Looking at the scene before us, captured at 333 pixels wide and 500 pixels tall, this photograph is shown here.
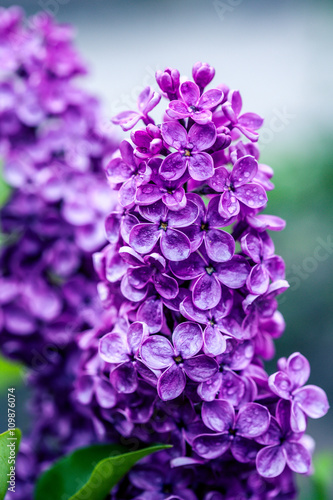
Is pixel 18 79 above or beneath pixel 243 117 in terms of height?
beneath

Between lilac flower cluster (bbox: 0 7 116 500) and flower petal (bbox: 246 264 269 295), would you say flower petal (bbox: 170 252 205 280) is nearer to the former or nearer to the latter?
flower petal (bbox: 246 264 269 295)

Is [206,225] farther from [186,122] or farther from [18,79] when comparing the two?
[18,79]

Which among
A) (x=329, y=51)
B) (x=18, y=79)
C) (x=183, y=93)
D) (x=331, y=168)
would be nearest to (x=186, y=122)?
(x=183, y=93)

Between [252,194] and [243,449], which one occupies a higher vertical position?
[252,194]

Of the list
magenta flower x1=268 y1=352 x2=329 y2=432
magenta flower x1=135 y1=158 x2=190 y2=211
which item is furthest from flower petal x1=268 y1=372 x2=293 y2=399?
magenta flower x1=135 y1=158 x2=190 y2=211

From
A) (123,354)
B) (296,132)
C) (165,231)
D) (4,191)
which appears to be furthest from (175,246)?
(296,132)

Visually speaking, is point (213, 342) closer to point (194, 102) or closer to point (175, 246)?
point (175, 246)

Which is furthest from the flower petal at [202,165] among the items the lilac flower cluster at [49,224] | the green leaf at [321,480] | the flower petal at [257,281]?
the green leaf at [321,480]
